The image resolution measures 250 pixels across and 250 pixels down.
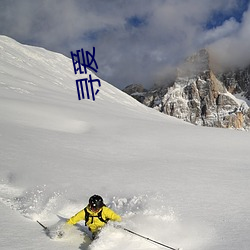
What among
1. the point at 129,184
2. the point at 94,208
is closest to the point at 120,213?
the point at 94,208

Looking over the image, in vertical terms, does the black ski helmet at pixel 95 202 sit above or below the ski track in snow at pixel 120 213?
above

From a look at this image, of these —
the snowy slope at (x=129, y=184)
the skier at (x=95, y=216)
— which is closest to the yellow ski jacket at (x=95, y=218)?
the skier at (x=95, y=216)

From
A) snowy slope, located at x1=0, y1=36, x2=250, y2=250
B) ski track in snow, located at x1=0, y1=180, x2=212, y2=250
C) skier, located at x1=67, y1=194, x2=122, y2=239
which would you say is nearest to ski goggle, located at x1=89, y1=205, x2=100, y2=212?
skier, located at x1=67, y1=194, x2=122, y2=239

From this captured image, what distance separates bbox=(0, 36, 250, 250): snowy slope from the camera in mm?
5484

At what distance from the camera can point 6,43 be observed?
64875 millimetres

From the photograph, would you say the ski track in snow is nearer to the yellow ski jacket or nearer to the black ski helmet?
the yellow ski jacket

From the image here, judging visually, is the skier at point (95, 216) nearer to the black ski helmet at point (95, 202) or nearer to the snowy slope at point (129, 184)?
the black ski helmet at point (95, 202)

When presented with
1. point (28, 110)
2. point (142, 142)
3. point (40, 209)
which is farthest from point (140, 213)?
point (28, 110)

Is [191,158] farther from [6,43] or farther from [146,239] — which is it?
[6,43]

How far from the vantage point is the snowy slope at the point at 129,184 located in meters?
5.48

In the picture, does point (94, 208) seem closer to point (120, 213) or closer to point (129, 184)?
point (120, 213)

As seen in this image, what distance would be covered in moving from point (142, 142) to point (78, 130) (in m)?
4.11

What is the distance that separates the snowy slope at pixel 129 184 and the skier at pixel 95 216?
0.92 ft

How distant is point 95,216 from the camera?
588cm
